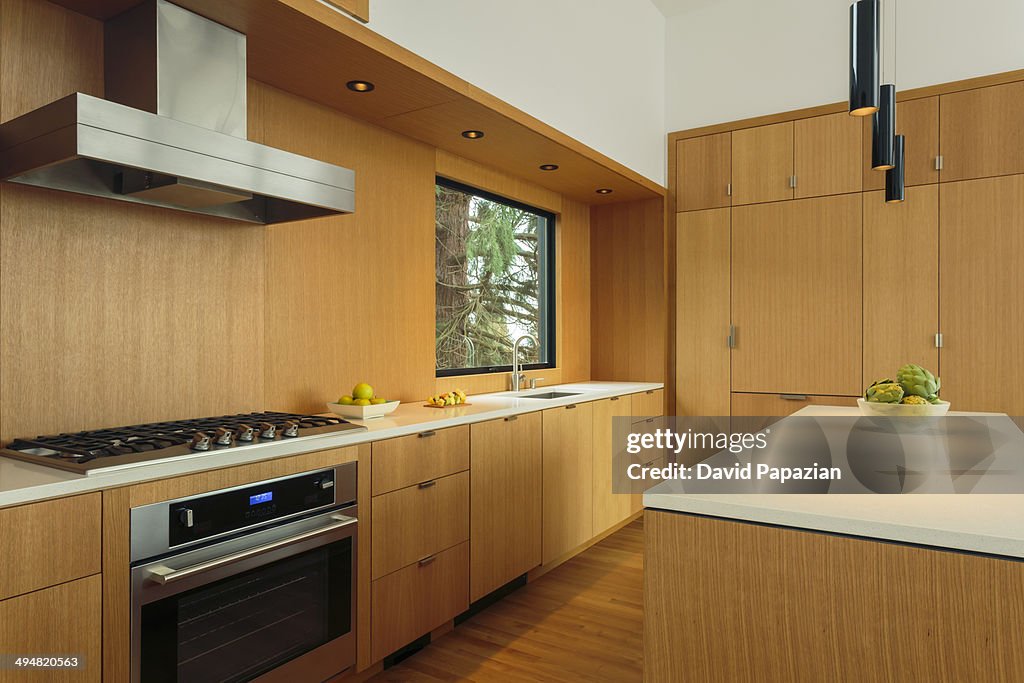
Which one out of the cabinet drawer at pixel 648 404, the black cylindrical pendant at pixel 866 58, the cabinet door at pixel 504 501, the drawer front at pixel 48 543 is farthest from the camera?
the cabinet drawer at pixel 648 404

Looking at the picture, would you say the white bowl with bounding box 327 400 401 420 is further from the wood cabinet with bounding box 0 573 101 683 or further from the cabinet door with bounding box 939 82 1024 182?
the cabinet door with bounding box 939 82 1024 182

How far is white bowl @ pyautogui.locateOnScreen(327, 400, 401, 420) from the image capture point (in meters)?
2.45

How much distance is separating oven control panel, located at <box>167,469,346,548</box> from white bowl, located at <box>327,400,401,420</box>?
0.42 meters

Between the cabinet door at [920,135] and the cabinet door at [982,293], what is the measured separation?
14cm

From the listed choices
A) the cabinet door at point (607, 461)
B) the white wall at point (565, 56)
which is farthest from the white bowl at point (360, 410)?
the cabinet door at point (607, 461)

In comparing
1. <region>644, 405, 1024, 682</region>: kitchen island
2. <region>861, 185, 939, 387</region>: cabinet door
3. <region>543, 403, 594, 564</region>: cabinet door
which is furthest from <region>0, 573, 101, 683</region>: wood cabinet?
<region>861, 185, 939, 387</region>: cabinet door

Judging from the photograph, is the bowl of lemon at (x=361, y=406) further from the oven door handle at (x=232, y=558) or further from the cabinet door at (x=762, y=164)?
the cabinet door at (x=762, y=164)

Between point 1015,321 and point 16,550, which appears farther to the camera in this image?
point 1015,321

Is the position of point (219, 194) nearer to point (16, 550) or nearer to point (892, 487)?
A: point (16, 550)

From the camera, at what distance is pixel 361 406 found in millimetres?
2438

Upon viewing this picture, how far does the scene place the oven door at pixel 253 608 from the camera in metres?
1.60

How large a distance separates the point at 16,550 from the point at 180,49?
1.38m

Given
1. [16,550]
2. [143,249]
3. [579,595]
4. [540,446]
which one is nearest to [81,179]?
[143,249]

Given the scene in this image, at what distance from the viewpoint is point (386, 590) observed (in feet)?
7.53
